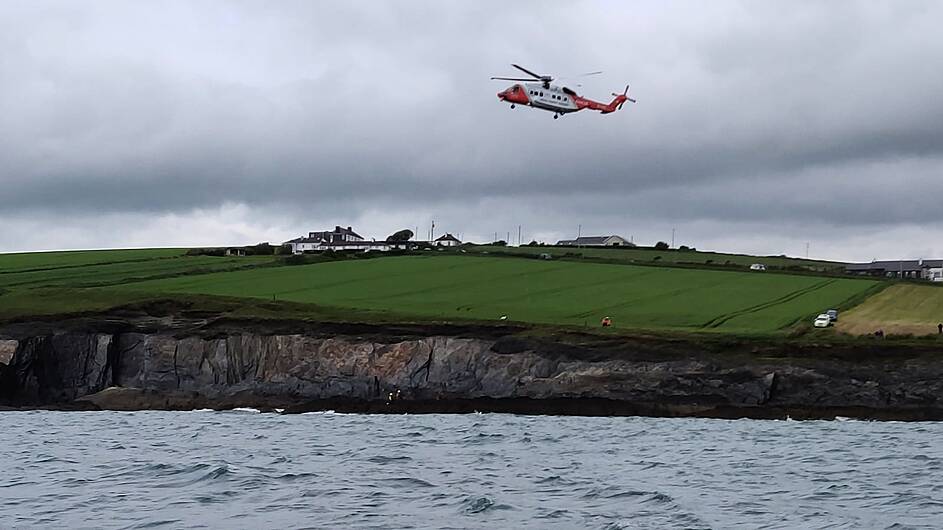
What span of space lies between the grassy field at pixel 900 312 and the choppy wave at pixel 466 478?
117ft

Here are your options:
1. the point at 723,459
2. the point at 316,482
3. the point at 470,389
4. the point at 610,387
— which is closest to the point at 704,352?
the point at 610,387

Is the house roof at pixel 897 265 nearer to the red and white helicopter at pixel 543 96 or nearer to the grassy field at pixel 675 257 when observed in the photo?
the grassy field at pixel 675 257

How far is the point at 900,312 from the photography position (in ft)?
320

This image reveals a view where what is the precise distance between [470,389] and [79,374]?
2828 cm

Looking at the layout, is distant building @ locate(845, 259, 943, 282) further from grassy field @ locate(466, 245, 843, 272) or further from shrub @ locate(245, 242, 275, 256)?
shrub @ locate(245, 242, 275, 256)

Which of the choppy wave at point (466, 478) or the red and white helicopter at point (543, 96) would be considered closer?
the choppy wave at point (466, 478)

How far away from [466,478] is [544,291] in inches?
3031

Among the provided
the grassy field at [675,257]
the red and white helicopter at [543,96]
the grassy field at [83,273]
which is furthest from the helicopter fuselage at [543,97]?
the grassy field at [675,257]

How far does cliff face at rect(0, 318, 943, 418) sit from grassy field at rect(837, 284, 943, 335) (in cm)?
1298

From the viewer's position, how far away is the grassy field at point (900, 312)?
3462 inches

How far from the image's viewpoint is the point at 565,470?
35688mm

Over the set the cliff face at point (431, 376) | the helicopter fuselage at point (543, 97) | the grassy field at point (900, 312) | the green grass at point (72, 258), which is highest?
the helicopter fuselage at point (543, 97)

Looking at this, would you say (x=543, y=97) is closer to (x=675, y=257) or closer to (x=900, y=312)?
(x=900, y=312)

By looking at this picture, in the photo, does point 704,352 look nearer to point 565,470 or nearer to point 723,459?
point 723,459
